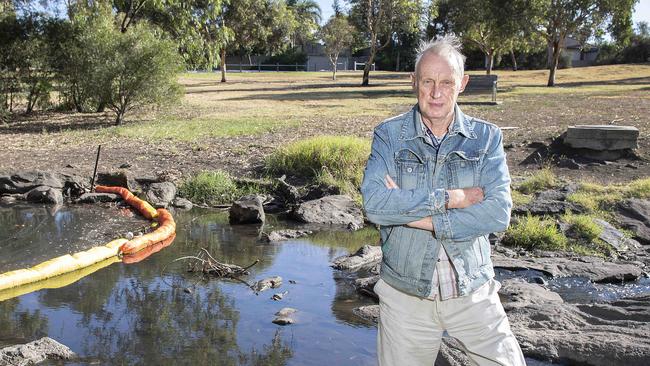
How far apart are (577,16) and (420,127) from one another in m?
35.3

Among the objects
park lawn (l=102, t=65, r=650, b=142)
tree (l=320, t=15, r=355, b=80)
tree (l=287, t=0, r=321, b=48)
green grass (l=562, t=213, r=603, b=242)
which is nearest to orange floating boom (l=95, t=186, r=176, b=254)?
park lawn (l=102, t=65, r=650, b=142)

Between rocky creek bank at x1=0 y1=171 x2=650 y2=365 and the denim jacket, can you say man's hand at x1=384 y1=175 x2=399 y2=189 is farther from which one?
rocky creek bank at x1=0 y1=171 x2=650 y2=365

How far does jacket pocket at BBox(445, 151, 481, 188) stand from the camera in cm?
322

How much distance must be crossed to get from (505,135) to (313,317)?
11283mm

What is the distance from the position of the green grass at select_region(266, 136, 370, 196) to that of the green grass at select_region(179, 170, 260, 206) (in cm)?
100

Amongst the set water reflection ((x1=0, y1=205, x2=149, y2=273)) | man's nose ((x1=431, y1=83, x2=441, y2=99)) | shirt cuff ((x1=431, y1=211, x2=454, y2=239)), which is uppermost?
man's nose ((x1=431, y1=83, x2=441, y2=99))

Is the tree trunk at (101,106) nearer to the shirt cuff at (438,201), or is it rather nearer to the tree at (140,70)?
the tree at (140,70)

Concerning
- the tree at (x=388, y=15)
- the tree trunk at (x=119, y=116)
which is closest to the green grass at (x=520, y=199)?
the tree trunk at (x=119, y=116)

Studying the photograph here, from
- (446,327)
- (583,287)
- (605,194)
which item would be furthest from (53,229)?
(605,194)

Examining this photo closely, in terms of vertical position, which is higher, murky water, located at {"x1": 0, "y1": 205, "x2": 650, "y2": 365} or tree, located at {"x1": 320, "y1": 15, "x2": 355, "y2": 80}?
tree, located at {"x1": 320, "y1": 15, "x2": 355, "y2": 80}

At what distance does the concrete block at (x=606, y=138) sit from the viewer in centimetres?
1358

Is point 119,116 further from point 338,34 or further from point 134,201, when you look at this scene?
point 338,34

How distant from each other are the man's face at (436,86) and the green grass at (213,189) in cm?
920

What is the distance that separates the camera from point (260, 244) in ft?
31.1
